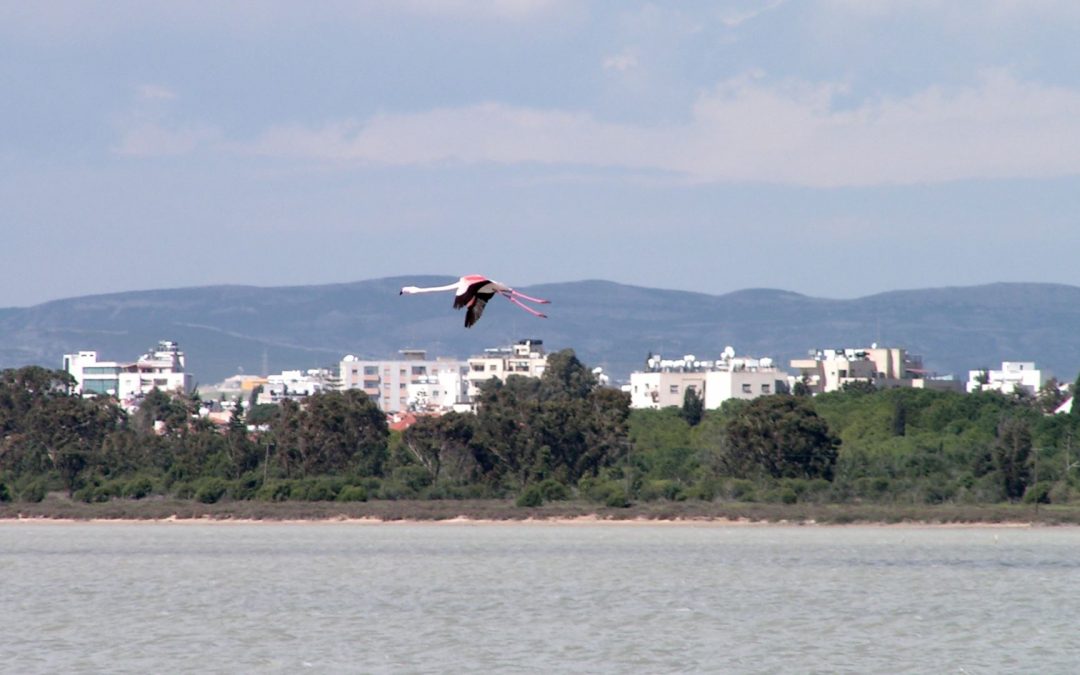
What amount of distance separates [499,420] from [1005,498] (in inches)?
873

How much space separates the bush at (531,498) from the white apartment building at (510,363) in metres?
101

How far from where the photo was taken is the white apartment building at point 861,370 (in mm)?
177500

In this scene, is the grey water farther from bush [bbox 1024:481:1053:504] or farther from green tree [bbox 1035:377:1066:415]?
green tree [bbox 1035:377:1066:415]

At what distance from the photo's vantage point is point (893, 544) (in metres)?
68.1

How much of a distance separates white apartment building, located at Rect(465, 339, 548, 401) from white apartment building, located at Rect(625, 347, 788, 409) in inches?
471

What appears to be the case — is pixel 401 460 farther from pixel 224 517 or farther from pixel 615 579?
pixel 615 579

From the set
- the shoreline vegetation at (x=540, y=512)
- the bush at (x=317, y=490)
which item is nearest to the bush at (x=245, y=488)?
the shoreline vegetation at (x=540, y=512)

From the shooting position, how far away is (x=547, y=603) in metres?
44.9

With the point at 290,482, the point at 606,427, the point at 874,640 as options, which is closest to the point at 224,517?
the point at 290,482

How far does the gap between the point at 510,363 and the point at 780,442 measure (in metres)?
106

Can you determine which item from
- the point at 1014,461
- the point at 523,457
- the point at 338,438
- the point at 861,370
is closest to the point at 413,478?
the point at 338,438

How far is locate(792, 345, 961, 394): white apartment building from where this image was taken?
177500mm

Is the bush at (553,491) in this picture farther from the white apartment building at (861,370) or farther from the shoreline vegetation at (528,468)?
the white apartment building at (861,370)

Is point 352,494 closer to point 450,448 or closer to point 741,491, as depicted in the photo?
point 450,448
